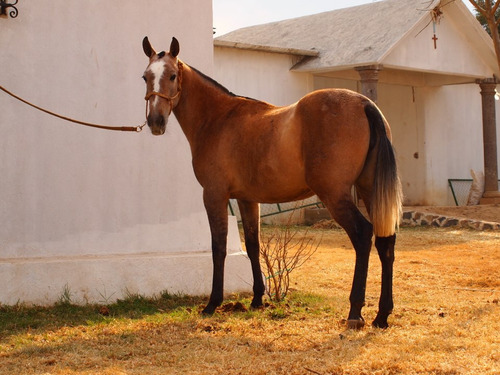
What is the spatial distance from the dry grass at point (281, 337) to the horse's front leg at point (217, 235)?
0.57 ft

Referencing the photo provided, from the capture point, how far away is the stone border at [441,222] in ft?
47.9

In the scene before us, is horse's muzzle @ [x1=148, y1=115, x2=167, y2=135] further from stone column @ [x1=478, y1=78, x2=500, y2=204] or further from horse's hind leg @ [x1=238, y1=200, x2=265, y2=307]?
stone column @ [x1=478, y1=78, x2=500, y2=204]

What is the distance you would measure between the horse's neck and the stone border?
9.36 m

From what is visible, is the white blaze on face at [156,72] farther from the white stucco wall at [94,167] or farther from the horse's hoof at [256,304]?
the horse's hoof at [256,304]

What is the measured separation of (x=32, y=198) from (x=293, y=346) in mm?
2995

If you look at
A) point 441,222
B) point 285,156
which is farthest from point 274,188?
point 441,222

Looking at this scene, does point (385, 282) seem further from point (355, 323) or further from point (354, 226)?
point (354, 226)

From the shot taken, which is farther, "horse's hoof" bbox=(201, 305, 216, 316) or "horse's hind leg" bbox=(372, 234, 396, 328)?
"horse's hoof" bbox=(201, 305, 216, 316)

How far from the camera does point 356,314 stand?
18.1 ft

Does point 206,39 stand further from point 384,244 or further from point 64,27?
point 384,244

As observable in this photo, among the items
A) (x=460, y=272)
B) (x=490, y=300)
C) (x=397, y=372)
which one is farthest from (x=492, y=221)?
(x=397, y=372)

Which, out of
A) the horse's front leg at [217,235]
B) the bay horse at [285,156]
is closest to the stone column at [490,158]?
the bay horse at [285,156]

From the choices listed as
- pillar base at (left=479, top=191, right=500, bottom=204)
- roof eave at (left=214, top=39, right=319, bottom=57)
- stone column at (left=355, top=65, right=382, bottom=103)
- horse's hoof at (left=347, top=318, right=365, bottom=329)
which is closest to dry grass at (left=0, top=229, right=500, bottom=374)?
horse's hoof at (left=347, top=318, right=365, bottom=329)

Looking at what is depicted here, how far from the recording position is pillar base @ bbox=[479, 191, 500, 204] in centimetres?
1870
